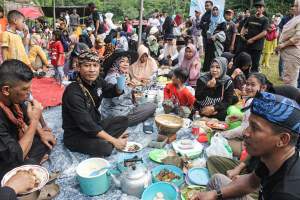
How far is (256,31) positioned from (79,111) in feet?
17.1

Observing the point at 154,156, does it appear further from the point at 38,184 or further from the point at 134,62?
the point at 134,62

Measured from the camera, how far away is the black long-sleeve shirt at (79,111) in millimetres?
2979

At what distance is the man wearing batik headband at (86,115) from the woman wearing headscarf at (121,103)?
56 cm

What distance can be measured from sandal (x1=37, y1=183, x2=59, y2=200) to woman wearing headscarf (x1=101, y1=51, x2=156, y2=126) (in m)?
1.50

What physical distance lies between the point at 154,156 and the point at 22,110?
5.13ft

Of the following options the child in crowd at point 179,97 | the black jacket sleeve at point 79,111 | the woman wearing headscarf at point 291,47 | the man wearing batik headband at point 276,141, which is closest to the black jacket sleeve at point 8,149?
the black jacket sleeve at point 79,111

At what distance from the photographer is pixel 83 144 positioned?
320 centimetres

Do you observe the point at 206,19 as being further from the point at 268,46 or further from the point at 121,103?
the point at 121,103

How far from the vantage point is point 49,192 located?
259 cm

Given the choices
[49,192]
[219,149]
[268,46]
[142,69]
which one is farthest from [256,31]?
[49,192]

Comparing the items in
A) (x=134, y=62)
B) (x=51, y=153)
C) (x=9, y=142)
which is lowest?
(x=51, y=153)

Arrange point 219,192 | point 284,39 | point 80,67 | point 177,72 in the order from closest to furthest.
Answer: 1. point 219,192
2. point 80,67
3. point 177,72
4. point 284,39

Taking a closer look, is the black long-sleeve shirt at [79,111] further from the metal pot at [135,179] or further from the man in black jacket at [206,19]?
the man in black jacket at [206,19]

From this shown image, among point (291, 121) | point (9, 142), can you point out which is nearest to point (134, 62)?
point (9, 142)
